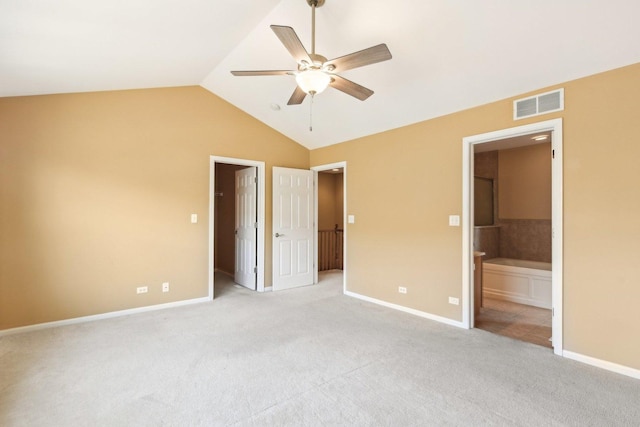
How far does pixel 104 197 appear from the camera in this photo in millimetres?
3816

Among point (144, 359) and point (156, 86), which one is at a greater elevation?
point (156, 86)

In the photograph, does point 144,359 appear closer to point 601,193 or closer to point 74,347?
point 74,347

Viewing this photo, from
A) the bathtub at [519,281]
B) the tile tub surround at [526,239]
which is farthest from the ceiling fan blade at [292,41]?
the tile tub surround at [526,239]

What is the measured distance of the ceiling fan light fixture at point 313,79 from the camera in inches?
88.4

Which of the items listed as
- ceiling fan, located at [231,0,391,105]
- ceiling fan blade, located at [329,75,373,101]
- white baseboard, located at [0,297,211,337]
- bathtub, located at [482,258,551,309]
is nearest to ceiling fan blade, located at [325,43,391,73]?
ceiling fan, located at [231,0,391,105]

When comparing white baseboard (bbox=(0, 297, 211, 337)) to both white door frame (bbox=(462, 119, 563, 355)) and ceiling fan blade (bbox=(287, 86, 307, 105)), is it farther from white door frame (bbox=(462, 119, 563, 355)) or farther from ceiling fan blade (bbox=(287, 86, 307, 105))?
white door frame (bbox=(462, 119, 563, 355))

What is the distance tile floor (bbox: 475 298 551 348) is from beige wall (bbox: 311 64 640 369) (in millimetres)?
474

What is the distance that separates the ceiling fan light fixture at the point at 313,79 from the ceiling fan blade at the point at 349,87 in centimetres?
12

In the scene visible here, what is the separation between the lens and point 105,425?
1.88 metres

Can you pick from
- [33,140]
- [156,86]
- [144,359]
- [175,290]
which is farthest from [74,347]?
[156,86]

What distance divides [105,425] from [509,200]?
6440 millimetres

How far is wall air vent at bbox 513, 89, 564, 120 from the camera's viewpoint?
2.85 metres

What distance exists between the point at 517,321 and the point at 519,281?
1032mm

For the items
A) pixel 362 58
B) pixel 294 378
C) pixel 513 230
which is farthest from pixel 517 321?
pixel 362 58
